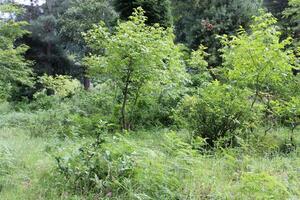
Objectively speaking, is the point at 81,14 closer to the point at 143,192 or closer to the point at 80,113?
the point at 80,113

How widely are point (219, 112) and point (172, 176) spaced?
204cm

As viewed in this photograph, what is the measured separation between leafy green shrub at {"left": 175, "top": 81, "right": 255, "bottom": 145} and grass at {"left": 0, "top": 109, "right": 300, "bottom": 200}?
2.28 feet

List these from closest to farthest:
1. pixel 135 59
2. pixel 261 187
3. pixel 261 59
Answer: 1. pixel 261 187
2. pixel 261 59
3. pixel 135 59

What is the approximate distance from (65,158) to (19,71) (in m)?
9.15

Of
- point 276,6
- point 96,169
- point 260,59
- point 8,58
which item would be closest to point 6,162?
point 96,169

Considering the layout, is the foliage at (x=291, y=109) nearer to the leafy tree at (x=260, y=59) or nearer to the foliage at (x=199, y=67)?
the leafy tree at (x=260, y=59)

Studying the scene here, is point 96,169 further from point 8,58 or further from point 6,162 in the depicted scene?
point 8,58

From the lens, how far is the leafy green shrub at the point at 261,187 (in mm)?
2867

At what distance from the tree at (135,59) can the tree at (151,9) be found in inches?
136

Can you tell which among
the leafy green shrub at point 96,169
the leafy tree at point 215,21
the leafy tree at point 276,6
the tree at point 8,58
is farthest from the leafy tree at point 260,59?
the leafy tree at point 276,6

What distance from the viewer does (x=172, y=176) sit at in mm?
3148

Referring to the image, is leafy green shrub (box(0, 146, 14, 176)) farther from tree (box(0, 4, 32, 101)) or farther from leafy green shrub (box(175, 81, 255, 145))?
tree (box(0, 4, 32, 101))

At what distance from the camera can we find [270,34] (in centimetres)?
495

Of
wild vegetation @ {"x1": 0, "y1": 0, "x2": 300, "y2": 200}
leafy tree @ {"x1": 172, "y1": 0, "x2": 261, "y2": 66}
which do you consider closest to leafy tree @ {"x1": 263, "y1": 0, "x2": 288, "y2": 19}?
leafy tree @ {"x1": 172, "y1": 0, "x2": 261, "y2": 66}
